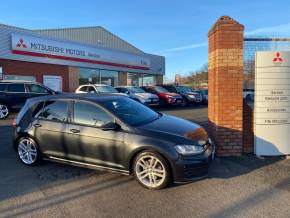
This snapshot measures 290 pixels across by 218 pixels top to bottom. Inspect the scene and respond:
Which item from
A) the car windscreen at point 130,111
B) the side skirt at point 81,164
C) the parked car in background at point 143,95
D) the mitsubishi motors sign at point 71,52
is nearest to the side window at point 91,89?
the parked car in background at point 143,95

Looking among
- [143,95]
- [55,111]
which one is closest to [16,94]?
[143,95]

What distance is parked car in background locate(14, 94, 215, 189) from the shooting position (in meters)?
4.80

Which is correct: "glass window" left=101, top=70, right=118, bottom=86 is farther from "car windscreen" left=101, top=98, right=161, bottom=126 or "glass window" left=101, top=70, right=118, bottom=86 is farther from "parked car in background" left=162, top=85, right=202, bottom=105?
"car windscreen" left=101, top=98, right=161, bottom=126

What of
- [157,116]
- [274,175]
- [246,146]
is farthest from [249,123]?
[157,116]

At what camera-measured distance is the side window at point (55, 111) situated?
5879 mm

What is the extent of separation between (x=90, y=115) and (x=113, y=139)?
72 cm

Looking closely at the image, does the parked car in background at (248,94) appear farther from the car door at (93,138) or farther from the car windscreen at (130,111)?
the car door at (93,138)

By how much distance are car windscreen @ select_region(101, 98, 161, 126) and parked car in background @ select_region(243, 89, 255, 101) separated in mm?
2201

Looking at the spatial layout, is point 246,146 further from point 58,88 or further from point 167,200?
point 58,88

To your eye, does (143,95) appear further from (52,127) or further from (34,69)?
(52,127)

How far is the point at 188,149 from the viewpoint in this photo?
480 centimetres

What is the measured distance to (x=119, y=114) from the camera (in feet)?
17.8

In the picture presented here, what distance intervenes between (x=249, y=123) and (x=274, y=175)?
1.74 m

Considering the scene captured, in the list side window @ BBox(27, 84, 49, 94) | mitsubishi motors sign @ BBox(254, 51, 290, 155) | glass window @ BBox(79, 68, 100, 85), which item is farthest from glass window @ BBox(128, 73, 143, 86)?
→ mitsubishi motors sign @ BBox(254, 51, 290, 155)
